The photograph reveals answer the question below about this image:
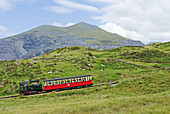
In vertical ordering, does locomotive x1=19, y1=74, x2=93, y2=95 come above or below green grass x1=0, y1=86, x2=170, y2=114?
below

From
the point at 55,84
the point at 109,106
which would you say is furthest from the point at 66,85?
the point at 109,106

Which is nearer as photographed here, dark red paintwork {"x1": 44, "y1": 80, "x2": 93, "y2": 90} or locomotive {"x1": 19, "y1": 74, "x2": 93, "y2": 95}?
locomotive {"x1": 19, "y1": 74, "x2": 93, "y2": 95}

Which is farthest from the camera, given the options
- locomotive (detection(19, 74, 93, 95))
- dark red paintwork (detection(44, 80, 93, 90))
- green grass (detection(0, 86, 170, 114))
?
dark red paintwork (detection(44, 80, 93, 90))

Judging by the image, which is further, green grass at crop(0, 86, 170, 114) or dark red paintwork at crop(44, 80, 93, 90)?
dark red paintwork at crop(44, 80, 93, 90)

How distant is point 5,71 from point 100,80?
32.1 m

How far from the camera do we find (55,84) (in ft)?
122

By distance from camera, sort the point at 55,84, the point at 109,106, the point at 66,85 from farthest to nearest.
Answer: the point at 66,85, the point at 55,84, the point at 109,106

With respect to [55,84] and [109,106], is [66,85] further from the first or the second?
[109,106]

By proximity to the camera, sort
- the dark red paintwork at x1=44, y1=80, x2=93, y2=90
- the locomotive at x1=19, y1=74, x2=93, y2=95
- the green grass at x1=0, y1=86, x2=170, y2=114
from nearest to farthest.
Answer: the green grass at x1=0, y1=86, x2=170, y2=114, the locomotive at x1=19, y1=74, x2=93, y2=95, the dark red paintwork at x1=44, y1=80, x2=93, y2=90

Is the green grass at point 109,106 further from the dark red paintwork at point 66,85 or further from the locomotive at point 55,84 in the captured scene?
the dark red paintwork at point 66,85

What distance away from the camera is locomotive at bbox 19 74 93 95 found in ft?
118

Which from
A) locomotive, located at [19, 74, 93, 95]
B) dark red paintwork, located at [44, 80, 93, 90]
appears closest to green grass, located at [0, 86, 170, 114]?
locomotive, located at [19, 74, 93, 95]

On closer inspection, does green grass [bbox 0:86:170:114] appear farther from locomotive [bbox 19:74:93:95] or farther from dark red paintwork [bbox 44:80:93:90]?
dark red paintwork [bbox 44:80:93:90]

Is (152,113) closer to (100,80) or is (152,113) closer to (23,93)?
(23,93)
